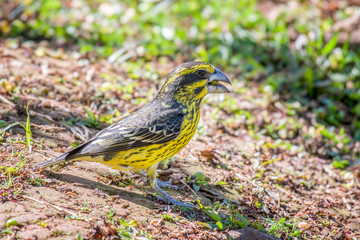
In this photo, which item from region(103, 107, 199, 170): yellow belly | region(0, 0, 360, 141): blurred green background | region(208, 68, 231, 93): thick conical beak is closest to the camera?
region(103, 107, 199, 170): yellow belly

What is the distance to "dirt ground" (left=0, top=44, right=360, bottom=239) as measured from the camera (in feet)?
14.0

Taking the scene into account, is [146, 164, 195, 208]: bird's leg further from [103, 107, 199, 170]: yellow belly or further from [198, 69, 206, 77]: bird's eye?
[198, 69, 206, 77]: bird's eye

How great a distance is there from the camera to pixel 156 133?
195 inches

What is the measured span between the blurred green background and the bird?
3.59m

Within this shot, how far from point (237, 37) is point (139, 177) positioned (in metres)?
5.33

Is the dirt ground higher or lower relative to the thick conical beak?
lower

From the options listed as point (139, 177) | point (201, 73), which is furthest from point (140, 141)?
point (201, 73)

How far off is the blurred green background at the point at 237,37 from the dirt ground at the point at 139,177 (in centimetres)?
59

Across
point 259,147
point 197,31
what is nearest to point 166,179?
point 259,147

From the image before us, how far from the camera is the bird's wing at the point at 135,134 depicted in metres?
4.82

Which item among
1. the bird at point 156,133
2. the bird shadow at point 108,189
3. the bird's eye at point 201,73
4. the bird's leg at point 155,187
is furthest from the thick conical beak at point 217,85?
the bird shadow at point 108,189

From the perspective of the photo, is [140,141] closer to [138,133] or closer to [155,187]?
[138,133]

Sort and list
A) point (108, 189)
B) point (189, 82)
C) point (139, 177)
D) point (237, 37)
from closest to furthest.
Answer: point (108, 189) → point (189, 82) → point (139, 177) → point (237, 37)

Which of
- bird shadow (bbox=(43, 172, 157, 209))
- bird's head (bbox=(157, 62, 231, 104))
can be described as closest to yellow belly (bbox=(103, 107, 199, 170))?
bird shadow (bbox=(43, 172, 157, 209))
